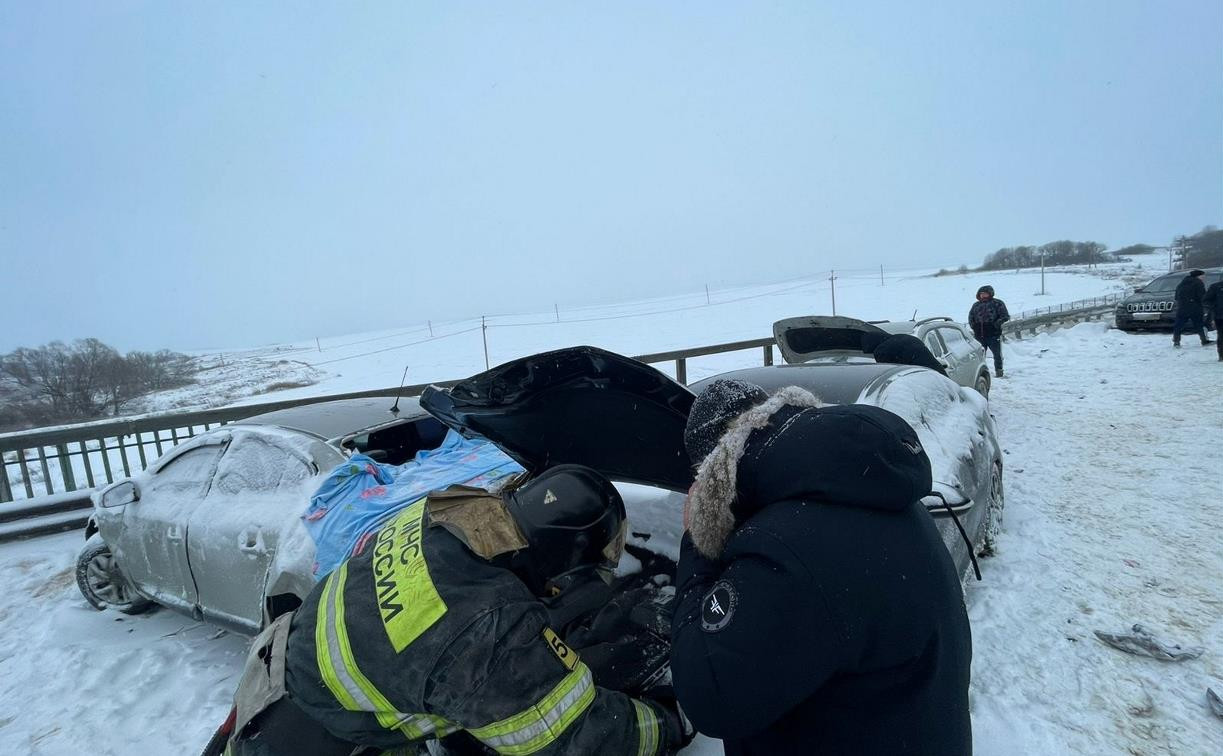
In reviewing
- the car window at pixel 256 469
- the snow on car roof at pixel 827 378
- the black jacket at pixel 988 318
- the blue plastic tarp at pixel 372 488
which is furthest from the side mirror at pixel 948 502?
the black jacket at pixel 988 318

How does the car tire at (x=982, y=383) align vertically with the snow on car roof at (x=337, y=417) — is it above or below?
below

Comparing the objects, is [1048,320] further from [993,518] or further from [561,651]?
[561,651]

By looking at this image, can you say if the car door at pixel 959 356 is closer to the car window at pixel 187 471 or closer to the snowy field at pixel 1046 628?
the snowy field at pixel 1046 628

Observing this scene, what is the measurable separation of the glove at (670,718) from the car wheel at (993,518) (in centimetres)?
281

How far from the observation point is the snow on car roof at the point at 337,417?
12.5 ft

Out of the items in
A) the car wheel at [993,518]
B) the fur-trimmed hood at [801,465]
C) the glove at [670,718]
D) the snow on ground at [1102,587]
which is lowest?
the snow on ground at [1102,587]

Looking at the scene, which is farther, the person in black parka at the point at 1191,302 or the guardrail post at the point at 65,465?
the person in black parka at the point at 1191,302

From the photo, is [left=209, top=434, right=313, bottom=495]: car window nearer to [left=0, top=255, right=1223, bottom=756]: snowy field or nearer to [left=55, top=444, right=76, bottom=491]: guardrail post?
[left=0, top=255, right=1223, bottom=756]: snowy field

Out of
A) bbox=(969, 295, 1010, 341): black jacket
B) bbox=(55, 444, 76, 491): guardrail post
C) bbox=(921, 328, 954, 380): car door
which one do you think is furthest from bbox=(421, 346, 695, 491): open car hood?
bbox=(969, 295, 1010, 341): black jacket

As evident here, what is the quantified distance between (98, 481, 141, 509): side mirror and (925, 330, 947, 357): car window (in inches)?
309

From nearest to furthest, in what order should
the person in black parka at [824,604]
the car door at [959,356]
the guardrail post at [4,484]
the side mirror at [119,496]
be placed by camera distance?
the person in black parka at [824,604]
the side mirror at [119,496]
the guardrail post at [4,484]
the car door at [959,356]

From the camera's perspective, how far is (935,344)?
→ 284 inches

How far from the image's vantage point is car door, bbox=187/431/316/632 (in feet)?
10.6

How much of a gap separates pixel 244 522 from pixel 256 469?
1.29ft
